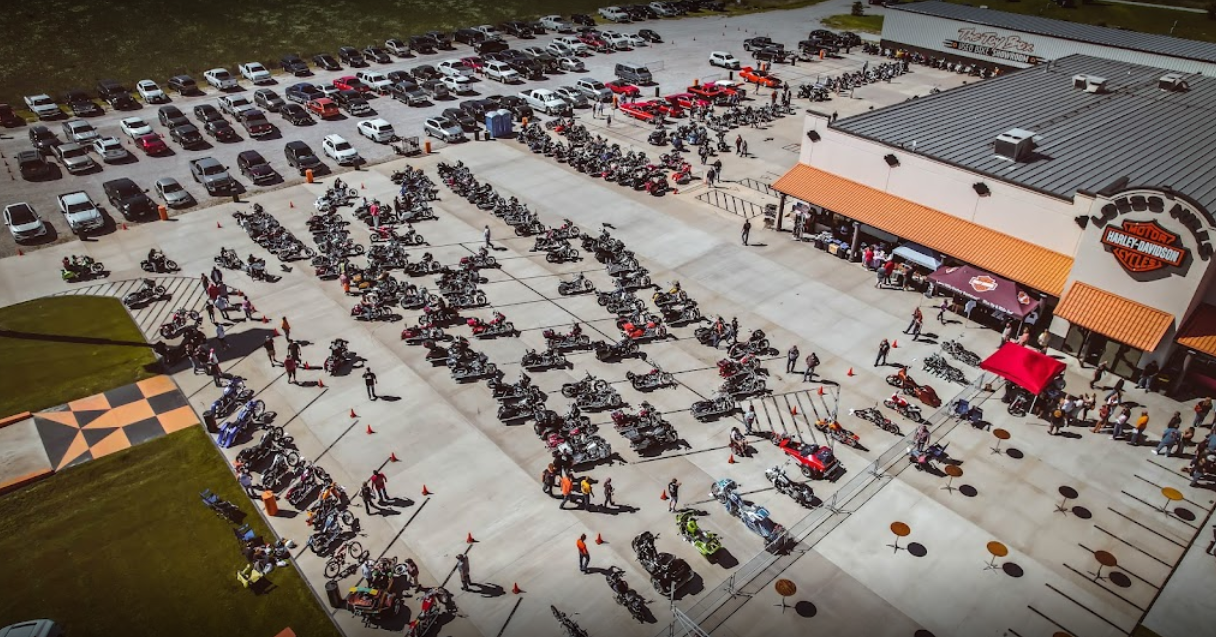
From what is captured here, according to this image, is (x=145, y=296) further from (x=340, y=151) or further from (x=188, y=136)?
(x=188, y=136)

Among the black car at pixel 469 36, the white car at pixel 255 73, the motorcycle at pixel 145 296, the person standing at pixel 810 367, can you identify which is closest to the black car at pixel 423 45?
the black car at pixel 469 36

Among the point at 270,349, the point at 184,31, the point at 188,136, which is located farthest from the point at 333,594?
the point at 184,31

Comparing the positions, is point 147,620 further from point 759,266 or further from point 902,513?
point 759,266

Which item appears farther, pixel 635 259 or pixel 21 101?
pixel 21 101

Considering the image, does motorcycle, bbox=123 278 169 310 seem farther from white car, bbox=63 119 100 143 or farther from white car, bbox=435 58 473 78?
white car, bbox=435 58 473 78

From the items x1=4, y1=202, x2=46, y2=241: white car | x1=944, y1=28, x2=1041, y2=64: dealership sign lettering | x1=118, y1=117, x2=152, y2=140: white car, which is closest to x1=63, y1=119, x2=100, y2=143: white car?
x1=118, y1=117, x2=152, y2=140: white car

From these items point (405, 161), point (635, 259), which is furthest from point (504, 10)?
point (635, 259)
